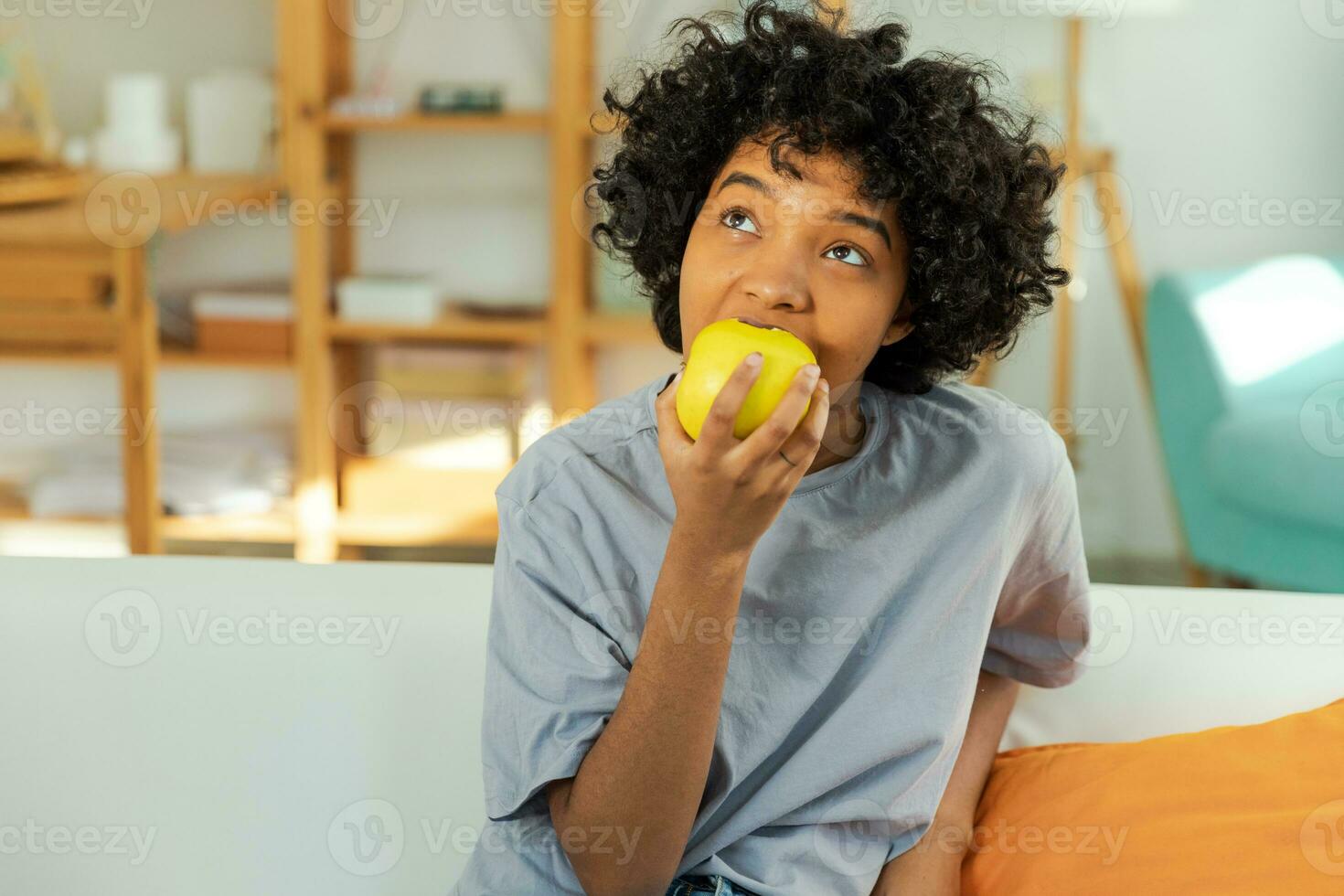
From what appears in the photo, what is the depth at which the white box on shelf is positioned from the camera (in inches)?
113

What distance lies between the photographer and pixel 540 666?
0.84m

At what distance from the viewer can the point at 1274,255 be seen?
3219mm

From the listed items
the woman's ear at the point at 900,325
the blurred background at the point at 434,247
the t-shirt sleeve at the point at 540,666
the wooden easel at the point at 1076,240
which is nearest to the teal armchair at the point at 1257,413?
the blurred background at the point at 434,247

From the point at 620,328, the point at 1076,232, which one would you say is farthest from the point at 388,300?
the point at 1076,232

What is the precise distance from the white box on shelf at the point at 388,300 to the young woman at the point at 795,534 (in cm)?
189

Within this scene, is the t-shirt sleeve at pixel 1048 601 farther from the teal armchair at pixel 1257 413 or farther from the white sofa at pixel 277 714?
the teal armchair at pixel 1257 413

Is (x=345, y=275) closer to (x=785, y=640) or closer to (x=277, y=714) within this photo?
(x=277, y=714)

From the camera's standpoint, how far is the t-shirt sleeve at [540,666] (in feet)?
2.70

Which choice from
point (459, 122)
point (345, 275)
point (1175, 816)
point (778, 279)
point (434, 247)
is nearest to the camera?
point (778, 279)

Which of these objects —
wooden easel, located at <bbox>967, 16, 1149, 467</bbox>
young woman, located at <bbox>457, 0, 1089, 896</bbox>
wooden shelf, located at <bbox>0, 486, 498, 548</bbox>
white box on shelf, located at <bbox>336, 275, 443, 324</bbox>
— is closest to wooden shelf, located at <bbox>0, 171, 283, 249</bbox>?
white box on shelf, located at <bbox>336, 275, 443, 324</bbox>

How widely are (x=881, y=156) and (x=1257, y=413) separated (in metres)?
1.73

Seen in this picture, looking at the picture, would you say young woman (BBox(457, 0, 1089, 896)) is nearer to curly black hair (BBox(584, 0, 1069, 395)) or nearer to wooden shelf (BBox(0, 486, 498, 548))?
curly black hair (BBox(584, 0, 1069, 395))

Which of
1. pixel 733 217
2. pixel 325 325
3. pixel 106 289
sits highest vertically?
pixel 733 217

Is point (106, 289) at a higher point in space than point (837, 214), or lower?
lower
